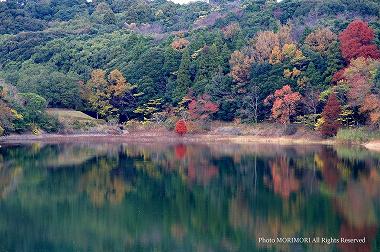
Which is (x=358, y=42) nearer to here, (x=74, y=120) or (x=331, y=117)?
(x=331, y=117)

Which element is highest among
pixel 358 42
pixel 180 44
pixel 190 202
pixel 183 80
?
pixel 180 44

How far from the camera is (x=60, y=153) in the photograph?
4084cm

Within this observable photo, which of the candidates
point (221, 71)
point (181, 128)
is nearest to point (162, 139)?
point (181, 128)

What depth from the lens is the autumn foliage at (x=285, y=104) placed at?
5344 centimetres

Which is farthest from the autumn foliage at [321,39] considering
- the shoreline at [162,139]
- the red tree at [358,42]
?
the shoreline at [162,139]

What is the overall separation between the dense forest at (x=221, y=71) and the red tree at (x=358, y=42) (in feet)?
0.33

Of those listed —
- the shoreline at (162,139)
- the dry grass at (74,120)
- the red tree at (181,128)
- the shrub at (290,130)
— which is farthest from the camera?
the dry grass at (74,120)

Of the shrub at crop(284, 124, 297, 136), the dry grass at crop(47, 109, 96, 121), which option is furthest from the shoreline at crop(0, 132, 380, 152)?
the dry grass at crop(47, 109, 96, 121)

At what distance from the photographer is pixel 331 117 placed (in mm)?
48000

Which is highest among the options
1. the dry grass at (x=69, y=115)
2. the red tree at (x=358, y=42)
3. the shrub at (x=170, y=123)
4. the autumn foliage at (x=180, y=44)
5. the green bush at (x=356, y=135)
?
the autumn foliage at (x=180, y=44)

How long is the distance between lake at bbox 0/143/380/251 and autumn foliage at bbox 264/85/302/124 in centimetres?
1591

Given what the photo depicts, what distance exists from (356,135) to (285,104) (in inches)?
377

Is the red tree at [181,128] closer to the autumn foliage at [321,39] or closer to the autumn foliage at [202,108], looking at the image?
the autumn foliage at [202,108]

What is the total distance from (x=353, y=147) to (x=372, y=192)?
20.6 metres
